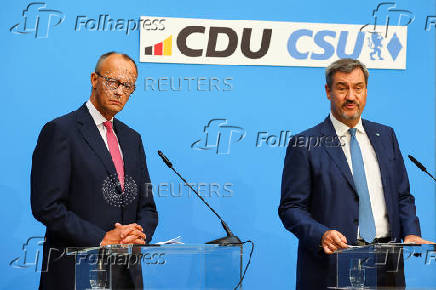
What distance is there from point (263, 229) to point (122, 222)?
152 centimetres

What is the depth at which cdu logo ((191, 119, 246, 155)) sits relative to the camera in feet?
14.7

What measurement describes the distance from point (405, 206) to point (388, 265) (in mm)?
965

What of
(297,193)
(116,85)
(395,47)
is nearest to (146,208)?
(116,85)

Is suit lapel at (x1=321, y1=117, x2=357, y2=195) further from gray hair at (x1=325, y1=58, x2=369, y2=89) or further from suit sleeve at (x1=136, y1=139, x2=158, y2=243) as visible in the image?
Answer: suit sleeve at (x1=136, y1=139, x2=158, y2=243)

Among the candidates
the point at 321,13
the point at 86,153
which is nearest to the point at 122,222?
the point at 86,153

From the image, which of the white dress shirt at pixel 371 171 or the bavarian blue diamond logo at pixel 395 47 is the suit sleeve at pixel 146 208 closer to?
the white dress shirt at pixel 371 171

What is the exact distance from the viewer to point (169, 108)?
4.47 meters

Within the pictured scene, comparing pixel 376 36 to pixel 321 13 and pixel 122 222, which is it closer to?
pixel 321 13

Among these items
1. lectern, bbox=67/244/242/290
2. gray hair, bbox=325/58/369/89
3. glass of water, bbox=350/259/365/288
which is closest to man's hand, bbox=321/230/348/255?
glass of water, bbox=350/259/365/288

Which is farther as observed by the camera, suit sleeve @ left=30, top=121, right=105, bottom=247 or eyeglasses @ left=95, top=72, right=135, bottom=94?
eyeglasses @ left=95, top=72, right=135, bottom=94

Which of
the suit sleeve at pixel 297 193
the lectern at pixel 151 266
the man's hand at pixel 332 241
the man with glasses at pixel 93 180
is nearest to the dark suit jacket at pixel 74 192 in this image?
the man with glasses at pixel 93 180

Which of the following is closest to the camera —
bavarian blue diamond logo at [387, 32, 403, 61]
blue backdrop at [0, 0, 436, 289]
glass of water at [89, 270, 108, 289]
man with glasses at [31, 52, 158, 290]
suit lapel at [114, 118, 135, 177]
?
glass of water at [89, 270, 108, 289]

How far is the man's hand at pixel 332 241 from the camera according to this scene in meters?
2.93

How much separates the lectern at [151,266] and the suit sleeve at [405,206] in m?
1.24
